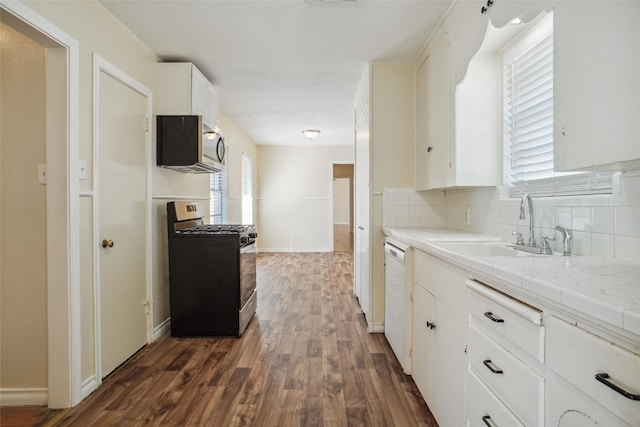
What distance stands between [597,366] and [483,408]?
23.2 inches

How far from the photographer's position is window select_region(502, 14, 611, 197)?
1637 millimetres

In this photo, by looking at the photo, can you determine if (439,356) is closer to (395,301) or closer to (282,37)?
(395,301)

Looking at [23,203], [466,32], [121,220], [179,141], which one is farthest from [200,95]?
[466,32]

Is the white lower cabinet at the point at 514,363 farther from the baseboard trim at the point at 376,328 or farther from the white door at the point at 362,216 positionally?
the white door at the point at 362,216

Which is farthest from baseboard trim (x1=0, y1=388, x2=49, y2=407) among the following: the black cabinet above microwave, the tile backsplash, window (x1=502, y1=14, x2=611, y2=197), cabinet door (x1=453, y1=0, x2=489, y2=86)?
cabinet door (x1=453, y1=0, x2=489, y2=86)

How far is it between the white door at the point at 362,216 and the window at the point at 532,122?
4.13 feet

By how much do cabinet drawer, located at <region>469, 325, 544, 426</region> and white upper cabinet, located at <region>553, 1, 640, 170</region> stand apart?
65 cm

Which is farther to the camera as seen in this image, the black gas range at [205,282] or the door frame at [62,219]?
the black gas range at [205,282]

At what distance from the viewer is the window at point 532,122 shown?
164 cm

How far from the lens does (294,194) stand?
7582mm

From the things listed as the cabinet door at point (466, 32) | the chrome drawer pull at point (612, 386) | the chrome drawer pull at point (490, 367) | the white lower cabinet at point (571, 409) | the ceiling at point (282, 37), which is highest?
the ceiling at point (282, 37)

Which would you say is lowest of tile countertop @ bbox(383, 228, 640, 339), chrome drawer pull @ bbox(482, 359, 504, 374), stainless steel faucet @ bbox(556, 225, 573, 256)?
chrome drawer pull @ bbox(482, 359, 504, 374)

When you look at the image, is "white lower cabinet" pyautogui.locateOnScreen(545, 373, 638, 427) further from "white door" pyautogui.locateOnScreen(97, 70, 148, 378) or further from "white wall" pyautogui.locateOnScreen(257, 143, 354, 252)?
"white wall" pyautogui.locateOnScreen(257, 143, 354, 252)

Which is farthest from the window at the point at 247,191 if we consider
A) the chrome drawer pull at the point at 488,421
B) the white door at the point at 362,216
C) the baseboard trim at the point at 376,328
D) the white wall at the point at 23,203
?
the chrome drawer pull at the point at 488,421
